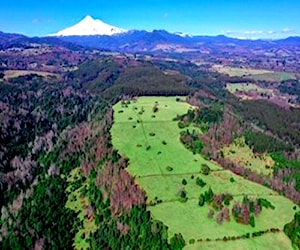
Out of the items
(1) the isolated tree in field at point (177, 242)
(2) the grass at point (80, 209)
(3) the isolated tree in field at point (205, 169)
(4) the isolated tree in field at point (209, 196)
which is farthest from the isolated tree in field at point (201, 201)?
(2) the grass at point (80, 209)

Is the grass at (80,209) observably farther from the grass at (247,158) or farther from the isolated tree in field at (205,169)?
the grass at (247,158)

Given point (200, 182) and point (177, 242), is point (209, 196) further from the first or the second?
point (177, 242)

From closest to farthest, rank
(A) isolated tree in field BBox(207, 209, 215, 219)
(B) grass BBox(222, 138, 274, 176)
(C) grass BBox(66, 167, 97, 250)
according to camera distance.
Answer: (C) grass BBox(66, 167, 97, 250) < (A) isolated tree in field BBox(207, 209, 215, 219) < (B) grass BBox(222, 138, 274, 176)

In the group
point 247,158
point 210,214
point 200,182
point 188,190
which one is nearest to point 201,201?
point 210,214

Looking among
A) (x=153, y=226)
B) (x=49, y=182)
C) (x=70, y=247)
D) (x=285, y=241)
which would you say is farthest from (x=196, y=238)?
(x=49, y=182)

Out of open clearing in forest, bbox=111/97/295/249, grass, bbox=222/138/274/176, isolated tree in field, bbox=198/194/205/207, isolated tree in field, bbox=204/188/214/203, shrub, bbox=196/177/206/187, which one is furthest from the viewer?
grass, bbox=222/138/274/176

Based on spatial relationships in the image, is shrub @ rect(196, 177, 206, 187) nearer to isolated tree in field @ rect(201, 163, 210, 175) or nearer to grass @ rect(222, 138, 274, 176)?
isolated tree in field @ rect(201, 163, 210, 175)

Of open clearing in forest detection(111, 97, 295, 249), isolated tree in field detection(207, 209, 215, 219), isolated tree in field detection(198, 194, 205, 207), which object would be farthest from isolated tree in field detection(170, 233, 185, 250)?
isolated tree in field detection(198, 194, 205, 207)

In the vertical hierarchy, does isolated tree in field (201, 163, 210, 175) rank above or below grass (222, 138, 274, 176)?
above
